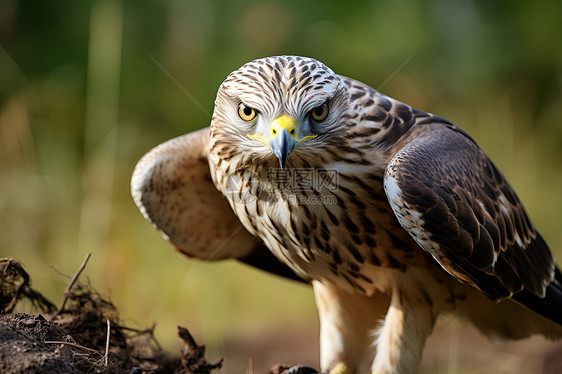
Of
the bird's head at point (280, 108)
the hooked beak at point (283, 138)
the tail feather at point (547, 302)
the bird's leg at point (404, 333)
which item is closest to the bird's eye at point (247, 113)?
the bird's head at point (280, 108)

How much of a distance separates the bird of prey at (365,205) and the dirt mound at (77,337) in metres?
0.71

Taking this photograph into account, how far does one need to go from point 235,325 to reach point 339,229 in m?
3.22

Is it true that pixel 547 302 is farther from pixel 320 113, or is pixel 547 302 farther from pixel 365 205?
pixel 320 113

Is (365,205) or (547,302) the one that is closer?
(365,205)

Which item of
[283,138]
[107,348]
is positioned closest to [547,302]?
[283,138]

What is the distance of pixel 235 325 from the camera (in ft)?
19.6

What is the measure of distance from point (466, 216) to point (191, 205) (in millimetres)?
1620

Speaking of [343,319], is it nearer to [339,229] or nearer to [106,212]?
[339,229]

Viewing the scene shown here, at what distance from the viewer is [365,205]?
2.97m

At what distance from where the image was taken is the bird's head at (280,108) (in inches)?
103

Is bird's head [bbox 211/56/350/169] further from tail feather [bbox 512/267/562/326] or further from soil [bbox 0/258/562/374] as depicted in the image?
tail feather [bbox 512/267/562/326]

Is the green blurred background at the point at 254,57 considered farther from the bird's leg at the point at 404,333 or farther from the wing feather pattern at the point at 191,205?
the bird's leg at the point at 404,333

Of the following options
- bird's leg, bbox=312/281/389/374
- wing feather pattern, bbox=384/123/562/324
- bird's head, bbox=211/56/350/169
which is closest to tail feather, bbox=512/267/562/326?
wing feather pattern, bbox=384/123/562/324

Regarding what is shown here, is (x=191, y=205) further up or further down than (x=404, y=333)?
further up
